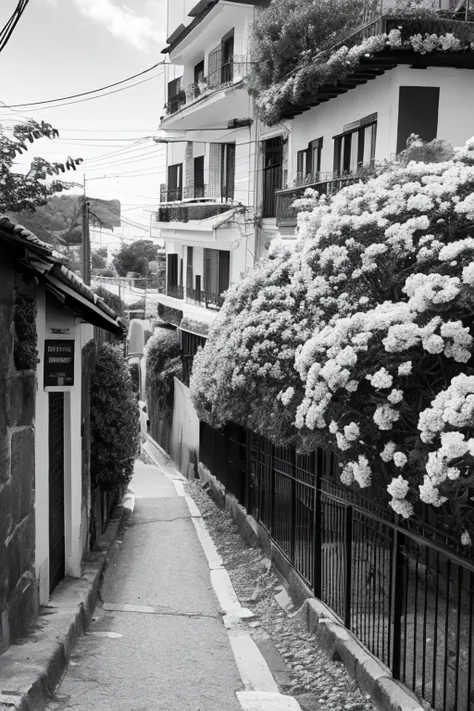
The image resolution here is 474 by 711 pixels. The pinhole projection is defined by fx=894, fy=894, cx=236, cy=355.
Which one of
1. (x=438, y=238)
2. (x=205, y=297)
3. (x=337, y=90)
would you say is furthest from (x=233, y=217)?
(x=438, y=238)

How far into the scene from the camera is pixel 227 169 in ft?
104

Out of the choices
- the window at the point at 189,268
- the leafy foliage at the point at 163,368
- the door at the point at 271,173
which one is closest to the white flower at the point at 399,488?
the door at the point at 271,173

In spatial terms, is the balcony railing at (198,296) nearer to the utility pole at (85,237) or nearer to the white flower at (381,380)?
the utility pole at (85,237)

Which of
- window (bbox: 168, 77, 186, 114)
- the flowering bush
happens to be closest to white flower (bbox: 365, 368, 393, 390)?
the flowering bush

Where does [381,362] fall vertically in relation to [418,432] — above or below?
above

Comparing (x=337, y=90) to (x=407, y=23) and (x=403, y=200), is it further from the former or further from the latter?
(x=403, y=200)

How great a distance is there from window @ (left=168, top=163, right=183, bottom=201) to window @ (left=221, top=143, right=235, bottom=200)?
411cm

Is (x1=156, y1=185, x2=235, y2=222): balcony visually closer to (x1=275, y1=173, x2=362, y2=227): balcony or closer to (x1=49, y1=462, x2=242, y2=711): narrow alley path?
(x1=275, y1=173, x2=362, y2=227): balcony

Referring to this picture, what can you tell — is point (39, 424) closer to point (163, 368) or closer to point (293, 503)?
point (293, 503)

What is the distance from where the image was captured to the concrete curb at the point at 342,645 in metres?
6.68

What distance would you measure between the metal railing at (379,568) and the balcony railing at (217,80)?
14.4 m

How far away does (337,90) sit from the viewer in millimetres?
19250

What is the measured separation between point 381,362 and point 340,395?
16.5 inches

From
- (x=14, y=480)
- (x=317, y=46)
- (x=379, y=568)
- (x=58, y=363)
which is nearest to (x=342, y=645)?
(x=379, y=568)
